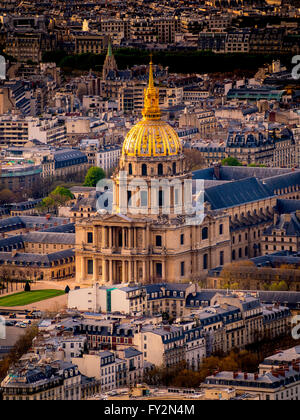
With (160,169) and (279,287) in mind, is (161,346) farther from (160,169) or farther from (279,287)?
(160,169)

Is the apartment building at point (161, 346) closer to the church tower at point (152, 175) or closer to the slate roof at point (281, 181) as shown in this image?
the church tower at point (152, 175)

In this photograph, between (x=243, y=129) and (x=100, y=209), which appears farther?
(x=243, y=129)

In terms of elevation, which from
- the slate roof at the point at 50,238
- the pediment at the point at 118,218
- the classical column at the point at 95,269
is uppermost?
the pediment at the point at 118,218

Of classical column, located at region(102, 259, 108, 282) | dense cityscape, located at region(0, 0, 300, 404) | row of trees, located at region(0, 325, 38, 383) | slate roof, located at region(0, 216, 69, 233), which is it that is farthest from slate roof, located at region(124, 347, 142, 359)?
slate roof, located at region(0, 216, 69, 233)

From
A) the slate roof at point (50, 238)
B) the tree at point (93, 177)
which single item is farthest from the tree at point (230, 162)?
the slate roof at point (50, 238)

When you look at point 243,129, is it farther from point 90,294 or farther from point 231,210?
point 90,294
